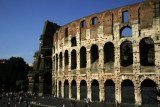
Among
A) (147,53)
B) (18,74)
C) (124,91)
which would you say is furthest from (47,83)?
(18,74)

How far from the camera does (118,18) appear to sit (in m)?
22.8

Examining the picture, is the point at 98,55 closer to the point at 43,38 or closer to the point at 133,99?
the point at 133,99

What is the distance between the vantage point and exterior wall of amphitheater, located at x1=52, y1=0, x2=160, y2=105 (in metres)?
20.4

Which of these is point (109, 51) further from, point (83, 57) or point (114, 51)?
point (83, 57)

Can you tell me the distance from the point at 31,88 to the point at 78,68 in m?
15.4

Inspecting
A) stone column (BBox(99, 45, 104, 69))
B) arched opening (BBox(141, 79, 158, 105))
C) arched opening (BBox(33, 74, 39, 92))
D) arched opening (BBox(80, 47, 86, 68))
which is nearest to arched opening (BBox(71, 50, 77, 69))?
arched opening (BBox(80, 47, 86, 68))

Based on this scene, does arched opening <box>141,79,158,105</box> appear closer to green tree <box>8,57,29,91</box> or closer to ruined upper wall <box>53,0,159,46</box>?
ruined upper wall <box>53,0,159,46</box>

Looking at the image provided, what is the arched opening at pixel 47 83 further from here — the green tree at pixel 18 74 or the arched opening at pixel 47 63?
the green tree at pixel 18 74

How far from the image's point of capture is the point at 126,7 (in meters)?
22.2

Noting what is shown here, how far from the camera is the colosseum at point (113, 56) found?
20.3 metres

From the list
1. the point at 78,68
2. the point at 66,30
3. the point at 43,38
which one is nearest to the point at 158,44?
the point at 78,68

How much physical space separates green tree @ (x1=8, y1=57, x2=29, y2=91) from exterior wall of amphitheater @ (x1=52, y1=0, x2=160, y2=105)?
2465 cm

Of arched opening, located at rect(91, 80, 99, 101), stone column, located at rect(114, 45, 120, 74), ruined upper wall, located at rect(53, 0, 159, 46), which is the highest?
ruined upper wall, located at rect(53, 0, 159, 46)

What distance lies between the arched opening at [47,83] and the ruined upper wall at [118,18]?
1285 cm
